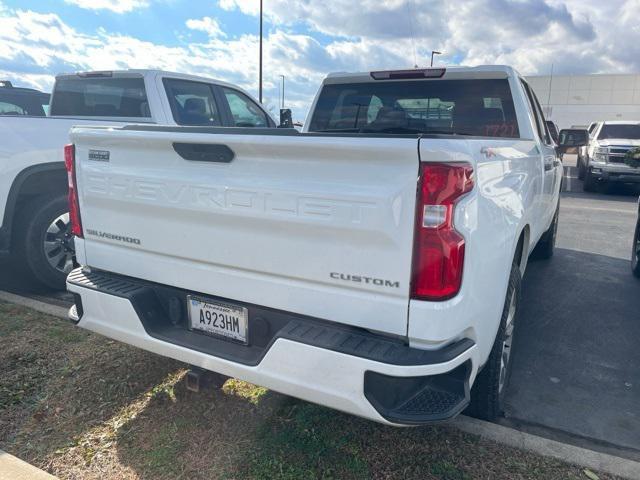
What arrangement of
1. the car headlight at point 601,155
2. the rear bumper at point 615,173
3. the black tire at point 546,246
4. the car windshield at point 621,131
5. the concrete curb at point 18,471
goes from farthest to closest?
the car windshield at point 621,131, the car headlight at point 601,155, the rear bumper at point 615,173, the black tire at point 546,246, the concrete curb at point 18,471

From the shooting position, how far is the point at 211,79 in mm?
6043

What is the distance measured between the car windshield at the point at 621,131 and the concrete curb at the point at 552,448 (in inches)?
540

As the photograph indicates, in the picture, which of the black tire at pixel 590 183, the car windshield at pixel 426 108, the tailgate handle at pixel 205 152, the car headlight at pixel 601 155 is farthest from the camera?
the black tire at pixel 590 183

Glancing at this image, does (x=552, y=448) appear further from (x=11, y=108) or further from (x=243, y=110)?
(x=11, y=108)

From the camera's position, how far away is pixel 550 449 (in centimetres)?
266

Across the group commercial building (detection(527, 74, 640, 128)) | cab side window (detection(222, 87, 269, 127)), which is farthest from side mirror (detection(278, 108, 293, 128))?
commercial building (detection(527, 74, 640, 128))

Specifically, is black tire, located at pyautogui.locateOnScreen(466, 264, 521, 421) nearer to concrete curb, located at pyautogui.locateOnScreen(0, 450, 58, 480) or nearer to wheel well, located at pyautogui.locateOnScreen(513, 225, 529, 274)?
wheel well, located at pyautogui.locateOnScreen(513, 225, 529, 274)

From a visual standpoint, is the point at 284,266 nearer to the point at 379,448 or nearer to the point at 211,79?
the point at 379,448

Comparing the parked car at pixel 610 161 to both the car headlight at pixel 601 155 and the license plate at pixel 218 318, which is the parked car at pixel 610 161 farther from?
the license plate at pixel 218 318

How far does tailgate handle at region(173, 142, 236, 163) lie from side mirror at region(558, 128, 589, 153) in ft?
13.7

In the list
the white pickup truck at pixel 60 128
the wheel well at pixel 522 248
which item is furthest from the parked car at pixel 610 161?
the wheel well at pixel 522 248

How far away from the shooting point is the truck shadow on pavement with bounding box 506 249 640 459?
10.2 feet

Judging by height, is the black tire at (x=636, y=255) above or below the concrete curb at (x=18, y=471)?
above

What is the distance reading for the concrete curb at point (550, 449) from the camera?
2527mm
